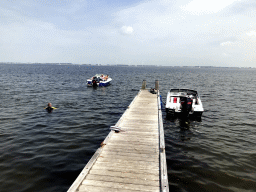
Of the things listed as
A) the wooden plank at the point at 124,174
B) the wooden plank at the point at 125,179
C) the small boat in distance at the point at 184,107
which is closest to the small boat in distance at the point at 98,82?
the small boat in distance at the point at 184,107

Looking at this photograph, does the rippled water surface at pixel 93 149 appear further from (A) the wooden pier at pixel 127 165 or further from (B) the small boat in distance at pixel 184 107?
(A) the wooden pier at pixel 127 165

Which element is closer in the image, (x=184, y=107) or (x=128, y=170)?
(x=128, y=170)

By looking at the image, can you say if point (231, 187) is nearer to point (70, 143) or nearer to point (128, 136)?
point (128, 136)

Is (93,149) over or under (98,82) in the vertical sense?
under

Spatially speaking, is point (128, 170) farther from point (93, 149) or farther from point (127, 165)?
point (93, 149)

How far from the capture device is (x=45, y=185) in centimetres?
669

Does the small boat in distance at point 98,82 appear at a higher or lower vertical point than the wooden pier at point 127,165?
higher

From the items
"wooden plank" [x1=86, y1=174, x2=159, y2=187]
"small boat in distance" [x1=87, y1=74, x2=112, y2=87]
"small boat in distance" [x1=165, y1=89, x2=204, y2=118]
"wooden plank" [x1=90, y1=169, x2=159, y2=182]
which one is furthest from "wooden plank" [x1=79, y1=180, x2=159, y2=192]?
"small boat in distance" [x1=87, y1=74, x2=112, y2=87]

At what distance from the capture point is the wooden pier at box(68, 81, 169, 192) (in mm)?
5027

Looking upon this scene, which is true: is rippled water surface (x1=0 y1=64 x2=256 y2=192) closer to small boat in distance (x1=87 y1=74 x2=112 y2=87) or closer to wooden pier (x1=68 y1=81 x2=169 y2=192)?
wooden pier (x1=68 y1=81 x2=169 y2=192)

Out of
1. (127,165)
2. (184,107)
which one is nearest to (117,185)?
(127,165)

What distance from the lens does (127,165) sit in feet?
20.0

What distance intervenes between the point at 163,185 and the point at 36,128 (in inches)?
426

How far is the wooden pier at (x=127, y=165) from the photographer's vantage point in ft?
16.5
